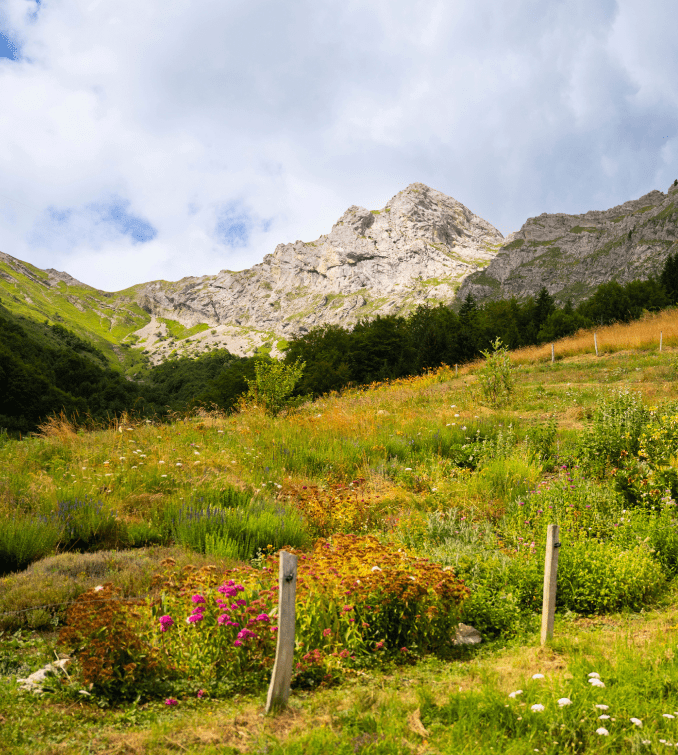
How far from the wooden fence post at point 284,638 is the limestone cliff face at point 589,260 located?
156m

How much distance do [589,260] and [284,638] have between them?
7926 inches

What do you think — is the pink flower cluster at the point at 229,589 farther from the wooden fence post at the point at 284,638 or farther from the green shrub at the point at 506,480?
the green shrub at the point at 506,480

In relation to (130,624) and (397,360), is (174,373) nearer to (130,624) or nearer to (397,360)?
(397,360)

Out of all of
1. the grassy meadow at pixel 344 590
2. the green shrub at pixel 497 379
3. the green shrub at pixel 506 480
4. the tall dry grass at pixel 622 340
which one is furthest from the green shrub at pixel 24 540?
the tall dry grass at pixel 622 340

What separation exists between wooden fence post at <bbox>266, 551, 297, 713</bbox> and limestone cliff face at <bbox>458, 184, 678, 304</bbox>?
155522 mm

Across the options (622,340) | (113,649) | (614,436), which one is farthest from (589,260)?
(113,649)

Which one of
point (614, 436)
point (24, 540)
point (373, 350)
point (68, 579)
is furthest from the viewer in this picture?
point (373, 350)

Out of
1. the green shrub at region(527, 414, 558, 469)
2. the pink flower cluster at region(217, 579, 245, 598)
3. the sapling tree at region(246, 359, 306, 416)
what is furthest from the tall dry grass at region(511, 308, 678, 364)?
the pink flower cluster at region(217, 579, 245, 598)

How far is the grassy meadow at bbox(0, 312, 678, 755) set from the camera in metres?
2.58

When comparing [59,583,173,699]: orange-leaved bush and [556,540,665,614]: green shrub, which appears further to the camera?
[556,540,665,614]: green shrub

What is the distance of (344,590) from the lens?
356 centimetres

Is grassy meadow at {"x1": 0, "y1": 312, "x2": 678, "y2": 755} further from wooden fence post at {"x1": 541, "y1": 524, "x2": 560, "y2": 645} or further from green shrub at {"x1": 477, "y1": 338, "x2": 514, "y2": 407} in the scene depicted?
green shrub at {"x1": 477, "y1": 338, "x2": 514, "y2": 407}

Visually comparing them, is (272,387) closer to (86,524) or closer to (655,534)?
(86,524)

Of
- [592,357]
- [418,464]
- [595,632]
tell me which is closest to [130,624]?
[595,632]
